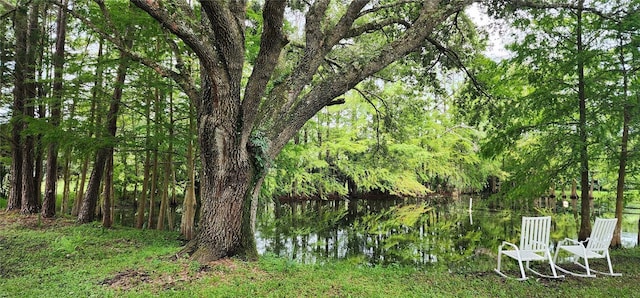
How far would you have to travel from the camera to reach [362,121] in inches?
776

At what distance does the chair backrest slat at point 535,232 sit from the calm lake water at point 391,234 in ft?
9.72

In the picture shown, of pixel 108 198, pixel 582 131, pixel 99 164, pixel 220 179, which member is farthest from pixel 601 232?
pixel 99 164

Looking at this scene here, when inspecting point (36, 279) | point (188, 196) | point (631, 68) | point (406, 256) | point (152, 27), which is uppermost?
point (152, 27)

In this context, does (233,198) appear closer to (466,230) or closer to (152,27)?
(152,27)

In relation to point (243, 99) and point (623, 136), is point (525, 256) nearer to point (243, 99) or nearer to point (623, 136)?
point (623, 136)

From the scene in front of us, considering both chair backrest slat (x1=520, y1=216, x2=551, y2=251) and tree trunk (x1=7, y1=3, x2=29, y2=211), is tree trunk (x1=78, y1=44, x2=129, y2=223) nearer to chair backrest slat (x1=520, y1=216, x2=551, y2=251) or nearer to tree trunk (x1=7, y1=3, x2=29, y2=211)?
tree trunk (x1=7, y1=3, x2=29, y2=211)

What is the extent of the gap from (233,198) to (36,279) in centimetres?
241

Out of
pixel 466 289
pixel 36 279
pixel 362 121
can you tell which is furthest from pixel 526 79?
pixel 362 121

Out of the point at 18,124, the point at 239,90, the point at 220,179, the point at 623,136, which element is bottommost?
the point at 220,179

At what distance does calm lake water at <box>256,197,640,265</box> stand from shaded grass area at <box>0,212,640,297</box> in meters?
2.75

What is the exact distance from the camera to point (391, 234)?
12055mm

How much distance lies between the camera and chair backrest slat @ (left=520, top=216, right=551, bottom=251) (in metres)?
5.20

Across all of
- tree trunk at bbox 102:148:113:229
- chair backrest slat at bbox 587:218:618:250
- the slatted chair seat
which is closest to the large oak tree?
the slatted chair seat

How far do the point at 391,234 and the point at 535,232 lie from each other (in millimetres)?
7030
